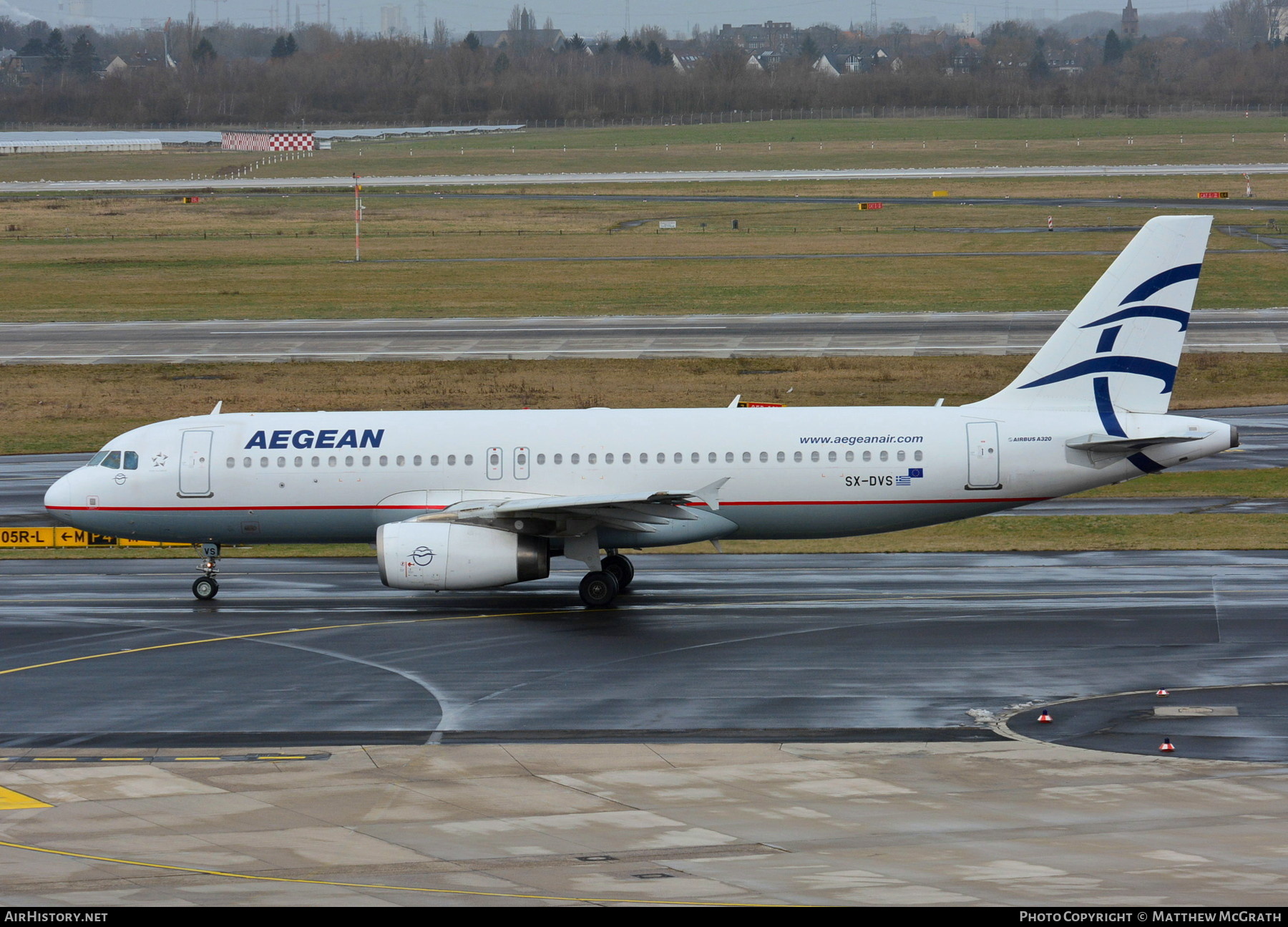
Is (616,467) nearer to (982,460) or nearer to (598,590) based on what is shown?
(598,590)

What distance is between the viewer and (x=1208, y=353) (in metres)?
65.4

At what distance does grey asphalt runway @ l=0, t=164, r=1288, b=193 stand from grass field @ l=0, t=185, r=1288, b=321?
20.2 metres

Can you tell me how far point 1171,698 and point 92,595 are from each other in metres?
24.6

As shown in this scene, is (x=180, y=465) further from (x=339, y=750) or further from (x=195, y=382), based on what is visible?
(x=195, y=382)

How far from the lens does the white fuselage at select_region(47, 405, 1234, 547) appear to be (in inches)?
1363

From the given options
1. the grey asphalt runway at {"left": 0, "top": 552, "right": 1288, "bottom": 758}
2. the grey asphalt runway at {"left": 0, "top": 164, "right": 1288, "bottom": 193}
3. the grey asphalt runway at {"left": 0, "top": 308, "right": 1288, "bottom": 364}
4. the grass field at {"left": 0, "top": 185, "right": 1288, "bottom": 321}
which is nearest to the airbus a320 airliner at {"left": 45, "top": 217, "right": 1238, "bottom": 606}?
the grey asphalt runway at {"left": 0, "top": 552, "right": 1288, "bottom": 758}

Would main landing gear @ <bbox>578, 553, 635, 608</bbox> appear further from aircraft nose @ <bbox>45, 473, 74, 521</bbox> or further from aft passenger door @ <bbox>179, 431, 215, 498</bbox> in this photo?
aircraft nose @ <bbox>45, 473, 74, 521</bbox>

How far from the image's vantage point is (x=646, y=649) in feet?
101

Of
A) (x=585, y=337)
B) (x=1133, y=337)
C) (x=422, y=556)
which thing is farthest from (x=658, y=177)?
(x=422, y=556)

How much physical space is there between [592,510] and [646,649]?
3876mm

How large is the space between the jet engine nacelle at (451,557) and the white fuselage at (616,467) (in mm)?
2157

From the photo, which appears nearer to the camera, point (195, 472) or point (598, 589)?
point (598, 589)
